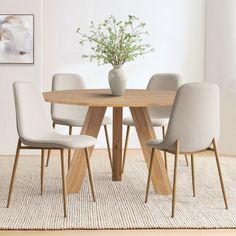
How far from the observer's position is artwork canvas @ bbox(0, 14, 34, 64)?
6438mm

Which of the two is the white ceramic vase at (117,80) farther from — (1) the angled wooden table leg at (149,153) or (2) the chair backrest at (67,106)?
(2) the chair backrest at (67,106)

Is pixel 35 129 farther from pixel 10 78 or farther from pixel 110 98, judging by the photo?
pixel 10 78

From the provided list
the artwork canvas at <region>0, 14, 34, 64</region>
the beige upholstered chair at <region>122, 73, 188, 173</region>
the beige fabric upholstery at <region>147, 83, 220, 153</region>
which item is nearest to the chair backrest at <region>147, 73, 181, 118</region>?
the beige upholstered chair at <region>122, 73, 188, 173</region>

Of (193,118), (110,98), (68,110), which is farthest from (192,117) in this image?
(68,110)

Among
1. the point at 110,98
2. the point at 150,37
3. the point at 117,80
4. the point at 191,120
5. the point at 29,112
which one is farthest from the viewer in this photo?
the point at 150,37

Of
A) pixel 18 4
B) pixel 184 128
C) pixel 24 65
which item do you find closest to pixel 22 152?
pixel 24 65

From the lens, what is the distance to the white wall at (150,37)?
687 centimetres

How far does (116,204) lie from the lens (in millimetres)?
4305

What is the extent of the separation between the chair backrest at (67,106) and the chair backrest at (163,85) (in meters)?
0.68

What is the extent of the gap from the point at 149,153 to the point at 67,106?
1.30 m

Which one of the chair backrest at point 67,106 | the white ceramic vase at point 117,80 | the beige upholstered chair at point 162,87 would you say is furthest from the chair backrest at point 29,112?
the beige upholstered chair at point 162,87

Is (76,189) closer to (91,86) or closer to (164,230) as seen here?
(164,230)

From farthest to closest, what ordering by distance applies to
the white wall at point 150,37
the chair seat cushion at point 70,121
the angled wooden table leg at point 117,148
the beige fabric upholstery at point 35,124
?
the white wall at point 150,37 → the chair seat cushion at point 70,121 → the angled wooden table leg at point 117,148 → the beige fabric upholstery at point 35,124

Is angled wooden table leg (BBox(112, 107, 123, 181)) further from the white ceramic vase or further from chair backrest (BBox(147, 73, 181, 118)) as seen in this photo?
chair backrest (BBox(147, 73, 181, 118))
